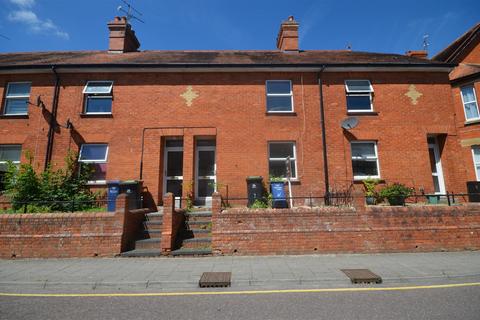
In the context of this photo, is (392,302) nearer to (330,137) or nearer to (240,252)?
(240,252)

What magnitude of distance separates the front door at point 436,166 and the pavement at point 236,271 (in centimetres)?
494

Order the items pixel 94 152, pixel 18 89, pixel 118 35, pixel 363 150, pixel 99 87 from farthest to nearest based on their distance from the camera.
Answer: pixel 118 35 → pixel 18 89 → pixel 99 87 → pixel 363 150 → pixel 94 152

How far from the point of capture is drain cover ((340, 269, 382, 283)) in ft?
16.4

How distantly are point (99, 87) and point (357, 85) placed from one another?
1142 cm

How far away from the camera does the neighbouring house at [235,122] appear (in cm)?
1055

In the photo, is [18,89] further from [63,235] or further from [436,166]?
[436,166]

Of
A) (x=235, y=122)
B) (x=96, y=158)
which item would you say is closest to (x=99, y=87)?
(x=96, y=158)

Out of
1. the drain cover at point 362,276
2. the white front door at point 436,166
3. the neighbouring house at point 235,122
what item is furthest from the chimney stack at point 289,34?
the drain cover at point 362,276

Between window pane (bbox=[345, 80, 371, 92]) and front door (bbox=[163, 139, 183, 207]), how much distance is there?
791 centimetres

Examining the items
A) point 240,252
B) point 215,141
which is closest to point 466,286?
point 240,252

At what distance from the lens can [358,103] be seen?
37.9 ft

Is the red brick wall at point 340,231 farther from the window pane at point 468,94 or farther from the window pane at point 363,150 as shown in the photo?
the window pane at point 468,94

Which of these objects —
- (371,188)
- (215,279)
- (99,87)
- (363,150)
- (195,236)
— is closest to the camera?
(215,279)

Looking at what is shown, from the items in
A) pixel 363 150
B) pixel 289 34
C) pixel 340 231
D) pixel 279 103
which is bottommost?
pixel 340 231
